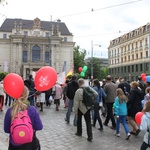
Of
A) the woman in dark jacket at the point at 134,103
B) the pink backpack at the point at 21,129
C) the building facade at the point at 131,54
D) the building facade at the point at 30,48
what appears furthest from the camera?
the building facade at the point at 131,54

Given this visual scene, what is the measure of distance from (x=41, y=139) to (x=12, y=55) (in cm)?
6079

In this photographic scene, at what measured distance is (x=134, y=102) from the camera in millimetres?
8312

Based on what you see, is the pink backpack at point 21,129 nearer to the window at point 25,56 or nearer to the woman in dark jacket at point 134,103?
the woman in dark jacket at point 134,103

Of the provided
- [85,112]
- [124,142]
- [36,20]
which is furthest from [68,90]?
[36,20]

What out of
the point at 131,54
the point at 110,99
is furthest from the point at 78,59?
the point at 110,99

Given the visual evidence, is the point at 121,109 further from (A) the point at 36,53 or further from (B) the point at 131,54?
(B) the point at 131,54

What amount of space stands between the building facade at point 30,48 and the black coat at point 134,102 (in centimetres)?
5574

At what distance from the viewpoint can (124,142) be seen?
7094 mm

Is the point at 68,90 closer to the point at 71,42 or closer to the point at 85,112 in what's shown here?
the point at 85,112

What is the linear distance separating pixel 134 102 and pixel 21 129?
18.6 feet

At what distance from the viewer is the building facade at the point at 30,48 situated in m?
64.8

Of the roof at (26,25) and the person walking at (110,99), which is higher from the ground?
the roof at (26,25)

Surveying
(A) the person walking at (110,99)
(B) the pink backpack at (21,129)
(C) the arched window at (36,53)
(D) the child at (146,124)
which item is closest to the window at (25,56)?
(C) the arched window at (36,53)

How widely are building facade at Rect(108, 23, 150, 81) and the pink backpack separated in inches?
2405
